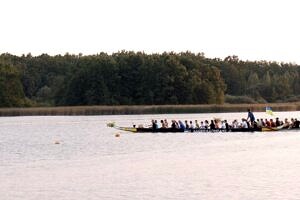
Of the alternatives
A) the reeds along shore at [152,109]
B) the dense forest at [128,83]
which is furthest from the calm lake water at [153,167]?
the dense forest at [128,83]

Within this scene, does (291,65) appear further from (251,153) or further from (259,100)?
(251,153)

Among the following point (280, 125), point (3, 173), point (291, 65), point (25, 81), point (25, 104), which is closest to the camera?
point (3, 173)

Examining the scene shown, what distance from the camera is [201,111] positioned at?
74312mm

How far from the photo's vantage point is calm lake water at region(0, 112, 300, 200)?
2225cm

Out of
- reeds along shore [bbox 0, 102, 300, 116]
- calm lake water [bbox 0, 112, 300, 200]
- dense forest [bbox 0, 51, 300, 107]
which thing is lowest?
calm lake water [bbox 0, 112, 300, 200]

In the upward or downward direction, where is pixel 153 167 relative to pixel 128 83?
downward

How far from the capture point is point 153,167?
92.8ft

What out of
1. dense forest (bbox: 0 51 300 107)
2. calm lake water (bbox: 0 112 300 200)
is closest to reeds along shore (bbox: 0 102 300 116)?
dense forest (bbox: 0 51 300 107)

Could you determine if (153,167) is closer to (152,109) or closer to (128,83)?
(152,109)

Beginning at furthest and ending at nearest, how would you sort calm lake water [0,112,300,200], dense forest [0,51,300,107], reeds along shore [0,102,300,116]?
dense forest [0,51,300,107], reeds along shore [0,102,300,116], calm lake water [0,112,300,200]

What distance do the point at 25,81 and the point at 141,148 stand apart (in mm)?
72873

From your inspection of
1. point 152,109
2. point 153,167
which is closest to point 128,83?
point 152,109

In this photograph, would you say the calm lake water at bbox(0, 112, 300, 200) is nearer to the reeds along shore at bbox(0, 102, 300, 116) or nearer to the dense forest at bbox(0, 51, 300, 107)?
the reeds along shore at bbox(0, 102, 300, 116)

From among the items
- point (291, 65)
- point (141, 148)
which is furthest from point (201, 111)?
point (291, 65)
